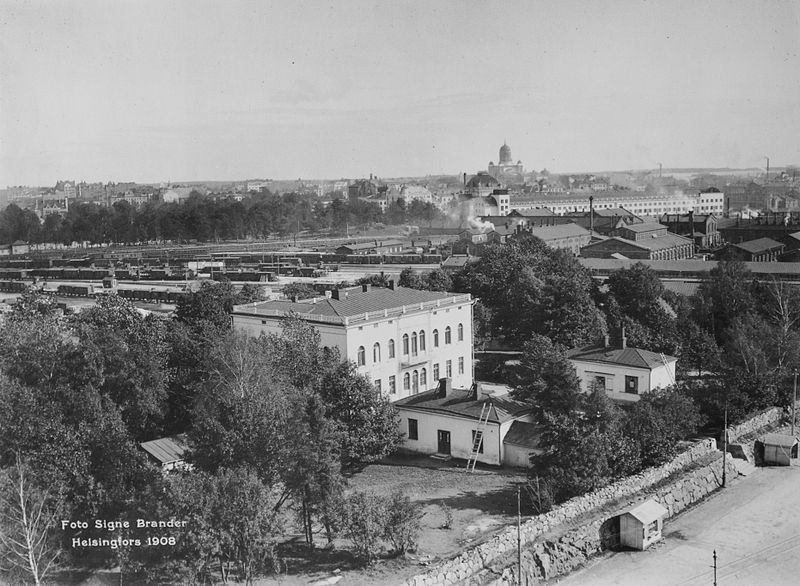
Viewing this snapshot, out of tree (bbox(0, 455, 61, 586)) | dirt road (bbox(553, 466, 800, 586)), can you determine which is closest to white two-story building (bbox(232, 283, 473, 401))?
dirt road (bbox(553, 466, 800, 586))

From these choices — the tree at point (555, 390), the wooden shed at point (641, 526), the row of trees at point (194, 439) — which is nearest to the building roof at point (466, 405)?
the tree at point (555, 390)

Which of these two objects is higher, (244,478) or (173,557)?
(244,478)

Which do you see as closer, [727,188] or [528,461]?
[528,461]

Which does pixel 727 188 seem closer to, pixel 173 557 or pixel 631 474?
pixel 631 474

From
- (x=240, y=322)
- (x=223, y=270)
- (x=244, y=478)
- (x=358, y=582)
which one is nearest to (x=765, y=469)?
(x=358, y=582)

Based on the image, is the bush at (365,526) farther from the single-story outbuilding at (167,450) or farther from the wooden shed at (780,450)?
the wooden shed at (780,450)

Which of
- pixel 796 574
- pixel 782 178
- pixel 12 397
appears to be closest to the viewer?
pixel 796 574
